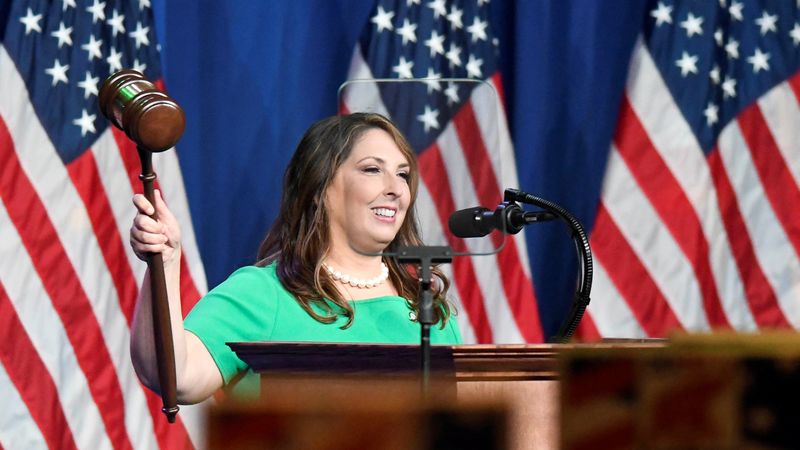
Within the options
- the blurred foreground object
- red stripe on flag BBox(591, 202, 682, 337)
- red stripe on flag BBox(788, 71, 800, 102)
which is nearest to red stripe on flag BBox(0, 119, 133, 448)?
red stripe on flag BBox(591, 202, 682, 337)

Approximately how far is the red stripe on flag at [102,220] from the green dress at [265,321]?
1459mm

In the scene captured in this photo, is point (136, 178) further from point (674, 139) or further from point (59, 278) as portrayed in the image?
point (674, 139)

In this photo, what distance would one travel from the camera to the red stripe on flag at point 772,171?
408cm

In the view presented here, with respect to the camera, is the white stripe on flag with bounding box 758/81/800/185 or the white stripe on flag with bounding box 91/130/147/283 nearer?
the white stripe on flag with bounding box 91/130/147/283

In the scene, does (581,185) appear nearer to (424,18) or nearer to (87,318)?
(424,18)

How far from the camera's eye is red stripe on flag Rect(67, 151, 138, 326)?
3514mm

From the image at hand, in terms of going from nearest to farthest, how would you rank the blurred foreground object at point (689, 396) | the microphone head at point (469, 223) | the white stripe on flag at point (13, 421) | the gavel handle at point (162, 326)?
the blurred foreground object at point (689, 396) → the gavel handle at point (162, 326) → the microphone head at point (469, 223) → the white stripe on flag at point (13, 421)

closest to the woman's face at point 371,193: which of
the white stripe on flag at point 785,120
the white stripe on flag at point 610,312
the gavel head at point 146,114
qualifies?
the gavel head at point 146,114

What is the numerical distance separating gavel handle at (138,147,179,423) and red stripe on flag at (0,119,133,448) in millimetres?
2048

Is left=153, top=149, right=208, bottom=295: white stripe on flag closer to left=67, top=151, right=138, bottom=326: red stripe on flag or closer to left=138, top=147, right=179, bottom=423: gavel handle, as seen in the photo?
left=67, top=151, right=138, bottom=326: red stripe on flag

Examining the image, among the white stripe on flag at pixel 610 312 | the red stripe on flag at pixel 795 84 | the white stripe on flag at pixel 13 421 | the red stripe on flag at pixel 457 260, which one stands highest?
the red stripe on flag at pixel 795 84

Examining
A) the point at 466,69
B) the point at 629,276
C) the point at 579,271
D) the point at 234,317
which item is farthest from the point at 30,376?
the point at 579,271

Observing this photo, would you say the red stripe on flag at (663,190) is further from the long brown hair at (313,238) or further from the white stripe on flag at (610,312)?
the long brown hair at (313,238)

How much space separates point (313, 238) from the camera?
222 cm
